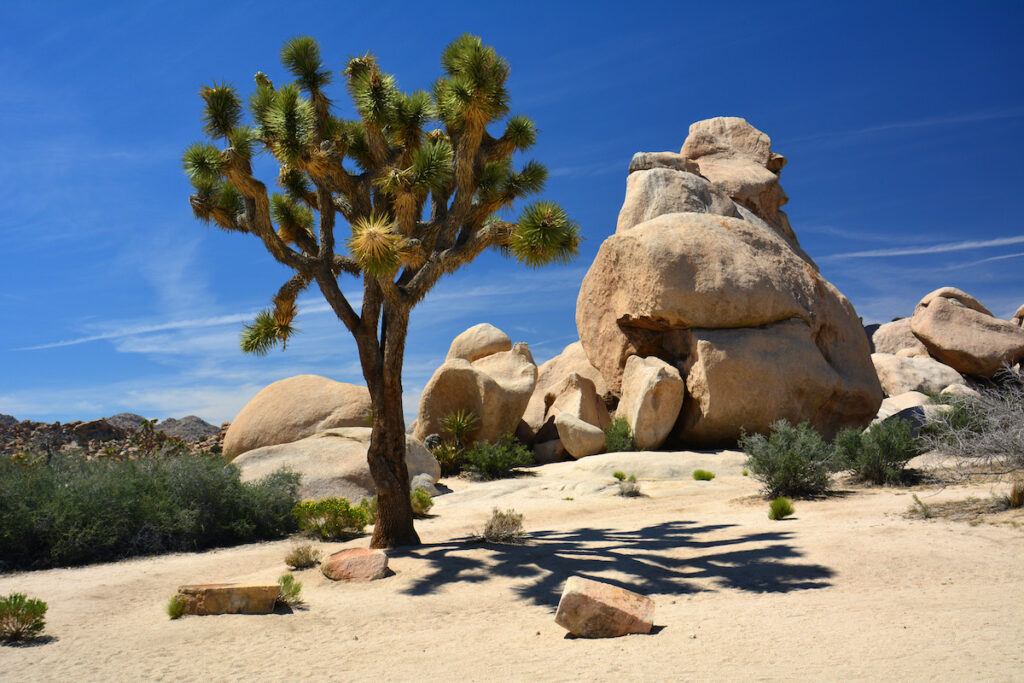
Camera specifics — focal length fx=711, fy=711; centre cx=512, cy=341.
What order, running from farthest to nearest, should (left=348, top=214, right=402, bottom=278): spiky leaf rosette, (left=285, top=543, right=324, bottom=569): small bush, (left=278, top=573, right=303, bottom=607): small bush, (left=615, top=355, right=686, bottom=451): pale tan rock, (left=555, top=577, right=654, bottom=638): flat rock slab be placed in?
(left=615, top=355, right=686, bottom=451): pale tan rock
(left=285, top=543, right=324, bottom=569): small bush
(left=348, top=214, right=402, bottom=278): spiky leaf rosette
(left=278, top=573, right=303, bottom=607): small bush
(left=555, top=577, right=654, bottom=638): flat rock slab

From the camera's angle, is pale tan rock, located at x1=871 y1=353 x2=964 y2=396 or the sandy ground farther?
pale tan rock, located at x1=871 y1=353 x2=964 y2=396

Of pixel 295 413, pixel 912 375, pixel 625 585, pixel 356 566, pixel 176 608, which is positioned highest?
pixel 912 375

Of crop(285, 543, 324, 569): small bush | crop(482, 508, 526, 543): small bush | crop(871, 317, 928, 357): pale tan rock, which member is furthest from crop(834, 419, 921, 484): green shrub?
crop(871, 317, 928, 357): pale tan rock

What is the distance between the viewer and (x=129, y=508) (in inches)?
390

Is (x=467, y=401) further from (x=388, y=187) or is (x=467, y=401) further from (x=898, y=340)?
(x=898, y=340)

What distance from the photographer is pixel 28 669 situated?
5.39 metres

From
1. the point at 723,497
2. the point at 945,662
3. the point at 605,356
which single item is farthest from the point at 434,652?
the point at 605,356

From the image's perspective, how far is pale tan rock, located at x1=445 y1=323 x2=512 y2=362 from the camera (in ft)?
77.8

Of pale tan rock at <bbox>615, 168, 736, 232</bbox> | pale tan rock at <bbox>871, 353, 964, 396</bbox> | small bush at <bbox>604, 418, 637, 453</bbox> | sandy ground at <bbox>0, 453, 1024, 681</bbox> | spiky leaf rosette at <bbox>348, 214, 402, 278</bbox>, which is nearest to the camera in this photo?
sandy ground at <bbox>0, 453, 1024, 681</bbox>

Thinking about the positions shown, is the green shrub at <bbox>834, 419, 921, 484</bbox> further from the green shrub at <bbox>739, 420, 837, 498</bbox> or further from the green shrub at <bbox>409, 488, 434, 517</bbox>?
the green shrub at <bbox>409, 488, 434, 517</bbox>

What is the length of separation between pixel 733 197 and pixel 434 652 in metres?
24.9

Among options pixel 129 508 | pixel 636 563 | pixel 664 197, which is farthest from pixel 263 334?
pixel 664 197

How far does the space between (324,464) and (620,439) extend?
8075 mm

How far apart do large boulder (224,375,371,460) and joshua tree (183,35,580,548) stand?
7.54 metres
